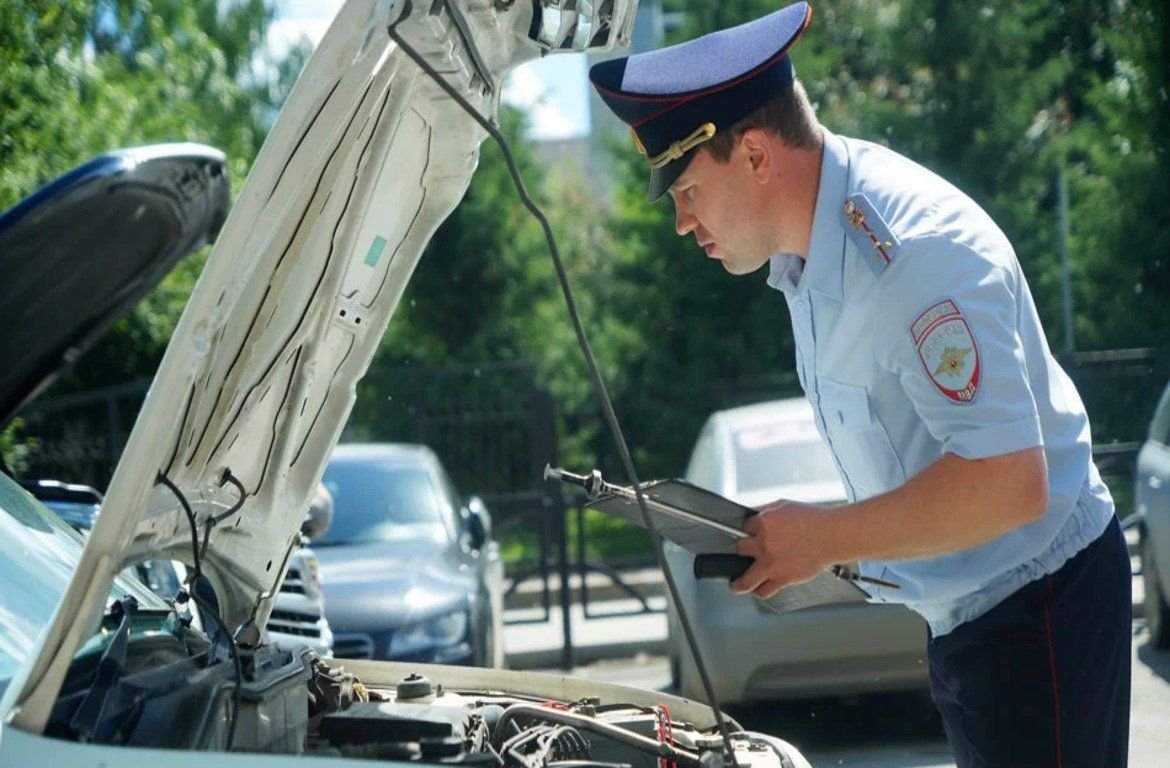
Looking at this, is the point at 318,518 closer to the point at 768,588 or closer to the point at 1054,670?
the point at 768,588

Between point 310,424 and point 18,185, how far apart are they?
8420mm

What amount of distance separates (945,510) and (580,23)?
105 cm

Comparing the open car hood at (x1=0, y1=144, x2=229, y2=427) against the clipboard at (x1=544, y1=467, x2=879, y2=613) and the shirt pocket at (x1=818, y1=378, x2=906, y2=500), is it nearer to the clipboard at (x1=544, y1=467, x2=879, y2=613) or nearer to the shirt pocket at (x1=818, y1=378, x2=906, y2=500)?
the clipboard at (x1=544, y1=467, x2=879, y2=613)

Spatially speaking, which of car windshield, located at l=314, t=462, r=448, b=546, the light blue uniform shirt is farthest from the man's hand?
car windshield, located at l=314, t=462, r=448, b=546

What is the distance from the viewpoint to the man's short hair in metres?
2.76

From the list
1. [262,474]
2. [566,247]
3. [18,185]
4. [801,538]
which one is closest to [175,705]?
[262,474]

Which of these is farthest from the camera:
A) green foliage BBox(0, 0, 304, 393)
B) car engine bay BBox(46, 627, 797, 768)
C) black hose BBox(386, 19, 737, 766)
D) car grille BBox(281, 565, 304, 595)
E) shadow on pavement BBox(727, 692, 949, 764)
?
green foliage BBox(0, 0, 304, 393)

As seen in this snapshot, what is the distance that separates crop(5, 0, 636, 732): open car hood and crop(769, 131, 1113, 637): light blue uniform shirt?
574 millimetres

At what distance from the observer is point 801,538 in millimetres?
2580

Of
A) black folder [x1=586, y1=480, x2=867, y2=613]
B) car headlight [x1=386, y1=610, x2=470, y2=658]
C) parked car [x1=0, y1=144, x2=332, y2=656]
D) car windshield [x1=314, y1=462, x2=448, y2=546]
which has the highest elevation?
car windshield [x1=314, y1=462, x2=448, y2=546]

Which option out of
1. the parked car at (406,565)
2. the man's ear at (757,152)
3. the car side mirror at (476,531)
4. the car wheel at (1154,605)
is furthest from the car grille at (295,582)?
the car wheel at (1154,605)

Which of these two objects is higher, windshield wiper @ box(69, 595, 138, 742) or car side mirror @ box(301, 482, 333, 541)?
car side mirror @ box(301, 482, 333, 541)

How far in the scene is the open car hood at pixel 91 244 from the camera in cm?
450

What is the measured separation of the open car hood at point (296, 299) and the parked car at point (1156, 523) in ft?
23.2
